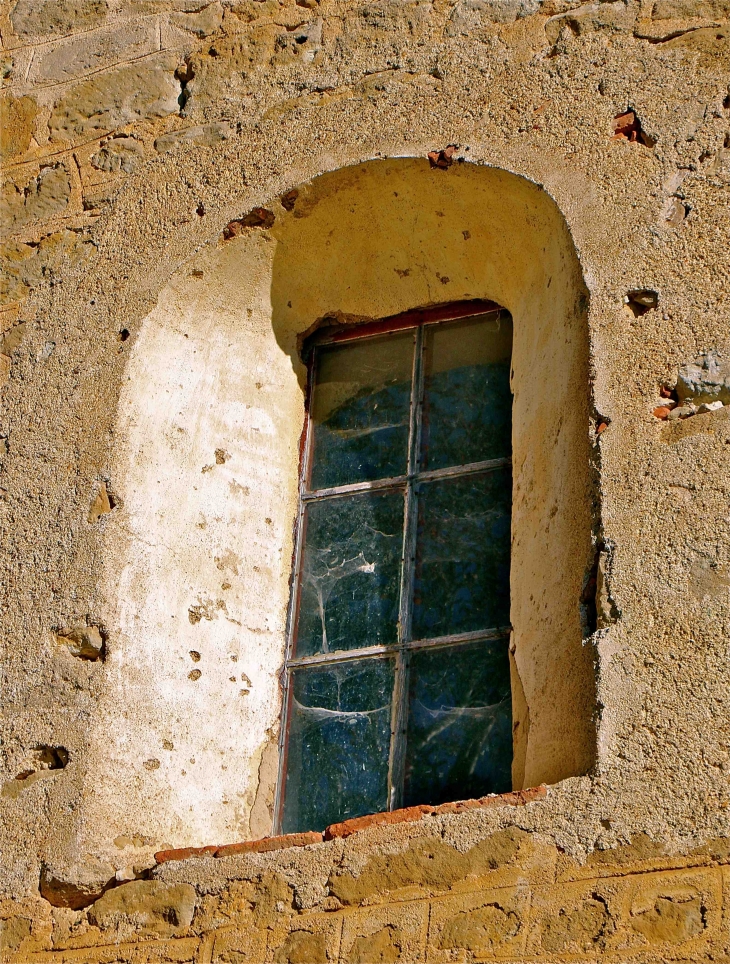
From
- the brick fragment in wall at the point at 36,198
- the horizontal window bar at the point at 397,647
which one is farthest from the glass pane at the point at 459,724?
the brick fragment in wall at the point at 36,198

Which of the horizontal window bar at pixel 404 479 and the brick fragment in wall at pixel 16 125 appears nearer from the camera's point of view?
the horizontal window bar at pixel 404 479

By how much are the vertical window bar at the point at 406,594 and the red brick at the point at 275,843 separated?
14.6 inches

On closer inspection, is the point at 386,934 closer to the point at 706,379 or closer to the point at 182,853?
the point at 182,853

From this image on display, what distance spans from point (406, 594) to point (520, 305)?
926mm

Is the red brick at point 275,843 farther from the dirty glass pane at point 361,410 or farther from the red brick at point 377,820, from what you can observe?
the dirty glass pane at point 361,410

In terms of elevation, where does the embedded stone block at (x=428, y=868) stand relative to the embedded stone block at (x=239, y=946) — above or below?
above

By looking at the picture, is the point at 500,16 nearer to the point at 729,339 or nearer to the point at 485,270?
the point at 485,270

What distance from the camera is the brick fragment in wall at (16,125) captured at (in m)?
5.02

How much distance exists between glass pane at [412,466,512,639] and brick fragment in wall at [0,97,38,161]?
6.19 ft

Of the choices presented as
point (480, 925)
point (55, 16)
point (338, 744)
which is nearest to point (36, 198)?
point (55, 16)

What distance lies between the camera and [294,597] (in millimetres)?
4254

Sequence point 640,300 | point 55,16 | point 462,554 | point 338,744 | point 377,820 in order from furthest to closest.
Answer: point 55,16
point 462,554
point 338,744
point 640,300
point 377,820

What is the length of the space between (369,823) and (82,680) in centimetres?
90

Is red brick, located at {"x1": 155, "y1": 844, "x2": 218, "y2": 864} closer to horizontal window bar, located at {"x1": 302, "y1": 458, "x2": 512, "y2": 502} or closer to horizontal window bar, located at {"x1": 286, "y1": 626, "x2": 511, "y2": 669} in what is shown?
horizontal window bar, located at {"x1": 286, "y1": 626, "x2": 511, "y2": 669}
